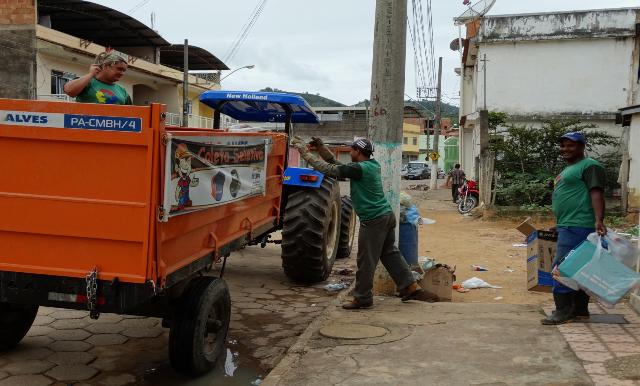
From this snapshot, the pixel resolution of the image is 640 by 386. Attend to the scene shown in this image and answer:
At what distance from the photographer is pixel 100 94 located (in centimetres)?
445

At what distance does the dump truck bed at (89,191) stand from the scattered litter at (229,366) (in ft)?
3.89

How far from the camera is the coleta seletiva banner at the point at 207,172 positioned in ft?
11.3

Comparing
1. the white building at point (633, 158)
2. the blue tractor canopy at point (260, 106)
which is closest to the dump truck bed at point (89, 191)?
the blue tractor canopy at point (260, 106)

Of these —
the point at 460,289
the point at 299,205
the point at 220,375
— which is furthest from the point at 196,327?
the point at 460,289

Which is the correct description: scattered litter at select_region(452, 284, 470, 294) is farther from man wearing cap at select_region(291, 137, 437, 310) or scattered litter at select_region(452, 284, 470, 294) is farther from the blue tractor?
man wearing cap at select_region(291, 137, 437, 310)

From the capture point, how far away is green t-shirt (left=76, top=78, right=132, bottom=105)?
14.5ft

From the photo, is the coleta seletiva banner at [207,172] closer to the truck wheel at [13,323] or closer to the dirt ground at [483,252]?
the truck wheel at [13,323]

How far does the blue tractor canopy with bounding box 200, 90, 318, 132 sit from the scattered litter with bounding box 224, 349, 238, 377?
3.32m

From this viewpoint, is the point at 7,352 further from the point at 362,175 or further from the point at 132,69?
the point at 132,69

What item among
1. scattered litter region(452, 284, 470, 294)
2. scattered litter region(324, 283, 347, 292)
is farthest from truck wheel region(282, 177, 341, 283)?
scattered litter region(452, 284, 470, 294)

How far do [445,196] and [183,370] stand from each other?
77.2ft

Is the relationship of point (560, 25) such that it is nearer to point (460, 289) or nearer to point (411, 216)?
point (460, 289)

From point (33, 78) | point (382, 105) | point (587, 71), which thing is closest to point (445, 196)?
point (587, 71)

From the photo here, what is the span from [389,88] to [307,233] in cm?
189
